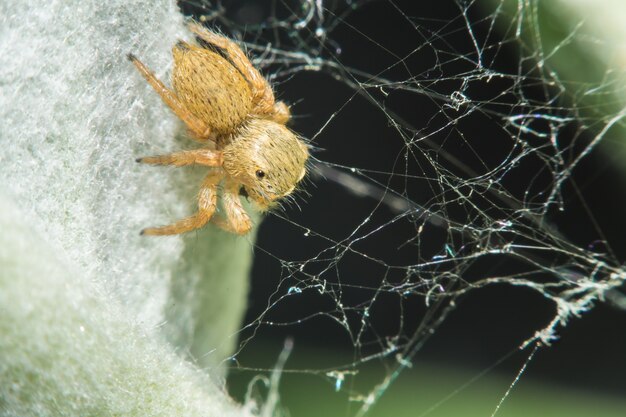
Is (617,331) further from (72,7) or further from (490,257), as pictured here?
(72,7)

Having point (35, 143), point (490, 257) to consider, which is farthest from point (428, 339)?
point (35, 143)

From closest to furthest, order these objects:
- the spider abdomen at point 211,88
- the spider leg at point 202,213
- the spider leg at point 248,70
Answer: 1. the spider leg at point 202,213
2. the spider abdomen at point 211,88
3. the spider leg at point 248,70

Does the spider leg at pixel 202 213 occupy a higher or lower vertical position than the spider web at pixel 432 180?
higher

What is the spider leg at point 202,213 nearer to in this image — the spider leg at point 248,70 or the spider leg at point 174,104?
the spider leg at point 174,104

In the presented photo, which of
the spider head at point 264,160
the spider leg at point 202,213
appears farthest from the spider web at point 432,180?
the spider leg at point 202,213

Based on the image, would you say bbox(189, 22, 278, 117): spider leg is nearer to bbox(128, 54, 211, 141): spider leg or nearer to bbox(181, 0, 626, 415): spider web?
bbox(181, 0, 626, 415): spider web

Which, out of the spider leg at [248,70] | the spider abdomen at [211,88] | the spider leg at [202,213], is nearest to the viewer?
the spider leg at [202,213]

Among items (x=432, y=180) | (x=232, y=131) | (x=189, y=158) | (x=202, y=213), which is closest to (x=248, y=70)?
(x=232, y=131)

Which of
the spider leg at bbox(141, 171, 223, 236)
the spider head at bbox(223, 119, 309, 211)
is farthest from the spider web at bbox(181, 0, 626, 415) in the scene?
the spider leg at bbox(141, 171, 223, 236)
